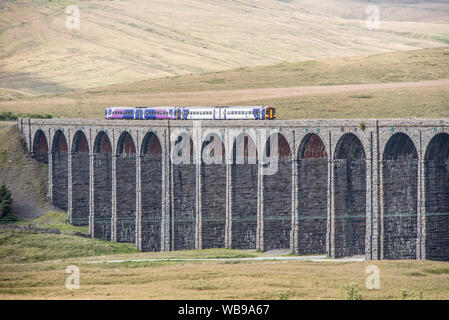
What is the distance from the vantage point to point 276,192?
71.0 m

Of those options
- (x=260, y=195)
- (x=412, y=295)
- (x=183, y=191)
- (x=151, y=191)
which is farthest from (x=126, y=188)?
(x=412, y=295)

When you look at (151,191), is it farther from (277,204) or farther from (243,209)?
(277,204)

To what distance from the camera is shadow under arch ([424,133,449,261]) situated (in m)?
58.6

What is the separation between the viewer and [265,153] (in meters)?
71.1

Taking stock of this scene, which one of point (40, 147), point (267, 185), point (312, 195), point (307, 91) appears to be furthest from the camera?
point (307, 91)

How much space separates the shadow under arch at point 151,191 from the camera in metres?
80.2

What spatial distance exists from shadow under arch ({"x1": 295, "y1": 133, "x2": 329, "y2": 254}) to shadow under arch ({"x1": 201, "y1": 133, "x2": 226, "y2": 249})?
9.15 m

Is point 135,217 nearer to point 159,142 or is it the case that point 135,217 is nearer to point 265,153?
point 159,142

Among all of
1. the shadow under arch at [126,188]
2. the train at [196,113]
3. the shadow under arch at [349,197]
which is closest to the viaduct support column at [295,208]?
the shadow under arch at [349,197]

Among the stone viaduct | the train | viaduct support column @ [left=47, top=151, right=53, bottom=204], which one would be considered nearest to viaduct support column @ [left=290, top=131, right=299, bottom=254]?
the stone viaduct

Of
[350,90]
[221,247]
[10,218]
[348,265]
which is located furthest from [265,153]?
[350,90]

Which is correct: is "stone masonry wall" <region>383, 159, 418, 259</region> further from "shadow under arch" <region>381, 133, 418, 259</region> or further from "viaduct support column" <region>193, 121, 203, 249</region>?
"viaduct support column" <region>193, 121, 203, 249</region>

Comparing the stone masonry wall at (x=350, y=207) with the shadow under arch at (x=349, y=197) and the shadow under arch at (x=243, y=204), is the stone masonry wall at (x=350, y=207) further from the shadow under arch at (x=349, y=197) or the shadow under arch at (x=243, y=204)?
the shadow under arch at (x=243, y=204)

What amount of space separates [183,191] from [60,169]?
22779 mm
